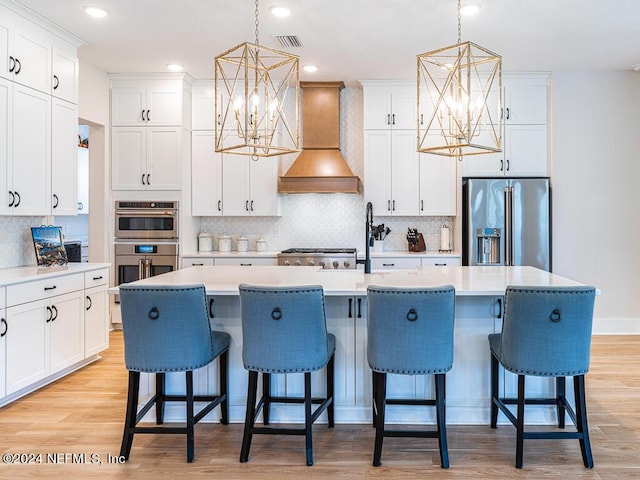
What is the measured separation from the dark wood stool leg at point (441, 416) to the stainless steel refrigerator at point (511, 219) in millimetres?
3054

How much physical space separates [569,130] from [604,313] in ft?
6.60

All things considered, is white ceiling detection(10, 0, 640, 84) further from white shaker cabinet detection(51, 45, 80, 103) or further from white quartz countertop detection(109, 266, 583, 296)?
white quartz countertop detection(109, 266, 583, 296)

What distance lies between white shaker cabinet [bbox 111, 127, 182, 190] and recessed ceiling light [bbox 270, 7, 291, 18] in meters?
2.10

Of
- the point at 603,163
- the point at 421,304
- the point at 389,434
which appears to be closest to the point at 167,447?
the point at 389,434

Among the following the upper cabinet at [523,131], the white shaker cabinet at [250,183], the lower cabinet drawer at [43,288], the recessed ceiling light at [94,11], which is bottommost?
the lower cabinet drawer at [43,288]

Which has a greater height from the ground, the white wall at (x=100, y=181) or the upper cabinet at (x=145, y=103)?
the upper cabinet at (x=145, y=103)

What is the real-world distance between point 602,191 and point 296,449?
4.54m

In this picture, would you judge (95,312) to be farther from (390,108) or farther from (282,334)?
(390,108)

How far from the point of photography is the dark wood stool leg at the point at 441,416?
261 centimetres

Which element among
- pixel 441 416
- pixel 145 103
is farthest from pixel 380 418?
pixel 145 103

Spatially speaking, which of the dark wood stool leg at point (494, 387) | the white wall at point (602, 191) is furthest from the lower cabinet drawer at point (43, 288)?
the white wall at point (602, 191)

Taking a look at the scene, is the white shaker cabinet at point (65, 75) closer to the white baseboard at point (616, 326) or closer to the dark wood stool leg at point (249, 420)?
the dark wood stool leg at point (249, 420)

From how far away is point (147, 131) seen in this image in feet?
18.6

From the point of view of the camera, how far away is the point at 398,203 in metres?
5.83
